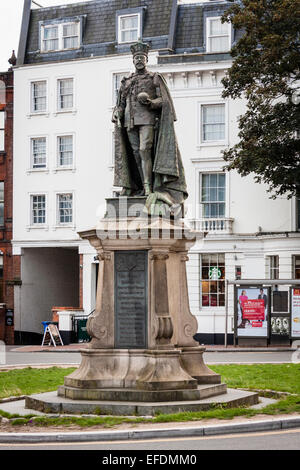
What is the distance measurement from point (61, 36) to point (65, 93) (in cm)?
291

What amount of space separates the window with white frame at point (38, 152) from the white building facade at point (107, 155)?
48mm

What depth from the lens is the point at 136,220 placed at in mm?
14062

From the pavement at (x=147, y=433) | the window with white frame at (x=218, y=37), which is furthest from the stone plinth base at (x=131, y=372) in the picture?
the window with white frame at (x=218, y=37)

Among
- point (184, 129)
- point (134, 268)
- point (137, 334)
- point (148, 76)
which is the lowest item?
point (137, 334)

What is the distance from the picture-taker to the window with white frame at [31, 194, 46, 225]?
43500 mm

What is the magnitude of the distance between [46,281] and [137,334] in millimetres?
32297

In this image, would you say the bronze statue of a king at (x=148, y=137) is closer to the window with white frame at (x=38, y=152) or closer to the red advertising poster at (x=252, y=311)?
the red advertising poster at (x=252, y=311)

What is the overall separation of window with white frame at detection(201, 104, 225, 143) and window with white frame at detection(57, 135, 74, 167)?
6.84 m

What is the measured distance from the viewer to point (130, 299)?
14.0 metres

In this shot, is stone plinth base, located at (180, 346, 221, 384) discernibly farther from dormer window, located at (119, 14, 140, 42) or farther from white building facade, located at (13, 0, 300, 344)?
dormer window, located at (119, 14, 140, 42)

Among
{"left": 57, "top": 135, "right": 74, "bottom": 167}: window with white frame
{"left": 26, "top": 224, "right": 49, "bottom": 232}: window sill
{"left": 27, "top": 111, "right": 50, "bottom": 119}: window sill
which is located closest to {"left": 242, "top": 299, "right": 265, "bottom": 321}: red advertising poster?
{"left": 26, "top": 224, "right": 49, "bottom": 232}: window sill
